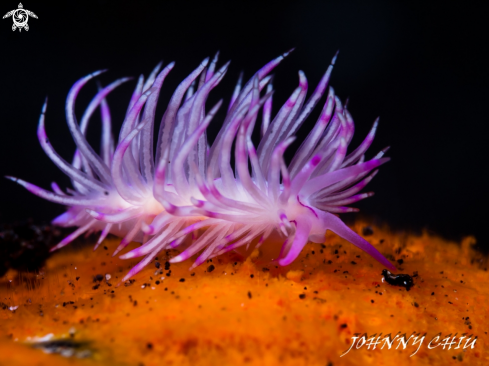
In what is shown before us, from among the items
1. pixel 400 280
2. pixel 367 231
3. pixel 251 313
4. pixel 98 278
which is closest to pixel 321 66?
pixel 367 231

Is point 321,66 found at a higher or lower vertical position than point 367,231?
higher

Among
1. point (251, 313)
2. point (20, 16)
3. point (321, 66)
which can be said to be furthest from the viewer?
point (321, 66)

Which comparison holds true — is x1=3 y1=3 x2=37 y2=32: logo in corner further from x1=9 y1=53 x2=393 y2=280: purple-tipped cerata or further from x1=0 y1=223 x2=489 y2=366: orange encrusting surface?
x1=0 y1=223 x2=489 y2=366: orange encrusting surface

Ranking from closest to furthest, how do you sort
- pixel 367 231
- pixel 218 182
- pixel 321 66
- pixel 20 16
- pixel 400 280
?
pixel 400 280 < pixel 218 182 < pixel 367 231 < pixel 20 16 < pixel 321 66

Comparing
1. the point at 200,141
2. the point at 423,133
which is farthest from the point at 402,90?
the point at 200,141

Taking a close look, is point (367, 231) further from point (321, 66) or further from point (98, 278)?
point (321, 66)

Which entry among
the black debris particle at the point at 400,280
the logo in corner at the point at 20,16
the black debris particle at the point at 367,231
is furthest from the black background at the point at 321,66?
the black debris particle at the point at 400,280

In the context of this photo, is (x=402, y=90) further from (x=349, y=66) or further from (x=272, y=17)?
(x=272, y=17)

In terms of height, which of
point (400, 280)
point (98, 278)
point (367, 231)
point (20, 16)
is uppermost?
point (367, 231)
